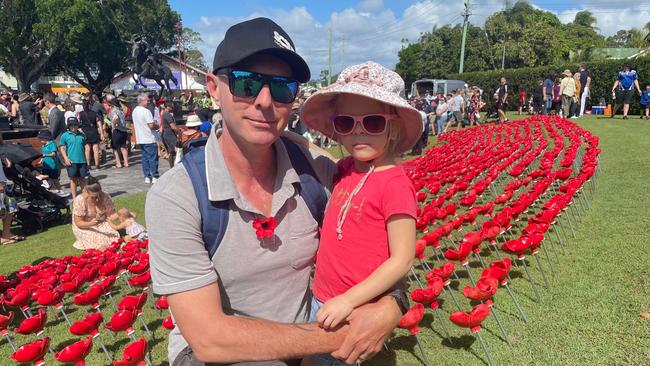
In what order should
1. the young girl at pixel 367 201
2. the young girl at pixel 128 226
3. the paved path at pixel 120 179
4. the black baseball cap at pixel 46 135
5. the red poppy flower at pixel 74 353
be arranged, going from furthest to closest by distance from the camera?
the black baseball cap at pixel 46 135, the paved path at pixel 120 179, the young girl at pixel 128 226, the red poppy flower at pixel 74 353, the young girl at pixel 367 201

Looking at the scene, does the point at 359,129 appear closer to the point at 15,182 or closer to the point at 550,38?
the point at 15,182

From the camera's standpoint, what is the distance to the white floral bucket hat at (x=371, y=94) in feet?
7.07

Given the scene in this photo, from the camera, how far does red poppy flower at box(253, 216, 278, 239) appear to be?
185cm

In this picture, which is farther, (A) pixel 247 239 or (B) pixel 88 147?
(B) pixel 88 147

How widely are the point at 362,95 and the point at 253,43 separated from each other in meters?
0.67

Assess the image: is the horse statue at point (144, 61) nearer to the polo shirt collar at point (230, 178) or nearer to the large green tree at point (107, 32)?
the polo shirt collar at point (230, 178)

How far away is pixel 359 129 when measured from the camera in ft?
7.34

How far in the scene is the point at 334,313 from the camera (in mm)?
1793

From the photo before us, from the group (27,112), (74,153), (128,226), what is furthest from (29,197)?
(27,112)

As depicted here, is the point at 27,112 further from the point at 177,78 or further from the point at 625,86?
the point at 177,78

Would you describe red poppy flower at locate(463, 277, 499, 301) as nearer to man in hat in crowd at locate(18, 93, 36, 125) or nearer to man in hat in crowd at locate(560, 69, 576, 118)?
man in hat in crowd at locate(560, 69, 576, 118)

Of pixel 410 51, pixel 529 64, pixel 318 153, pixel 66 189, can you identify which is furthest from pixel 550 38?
pixel 318 153

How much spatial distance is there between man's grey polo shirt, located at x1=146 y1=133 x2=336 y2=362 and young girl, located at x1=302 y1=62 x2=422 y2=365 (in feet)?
0.45

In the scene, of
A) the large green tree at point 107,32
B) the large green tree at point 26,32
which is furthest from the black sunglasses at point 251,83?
the large green tree at point 26,32
